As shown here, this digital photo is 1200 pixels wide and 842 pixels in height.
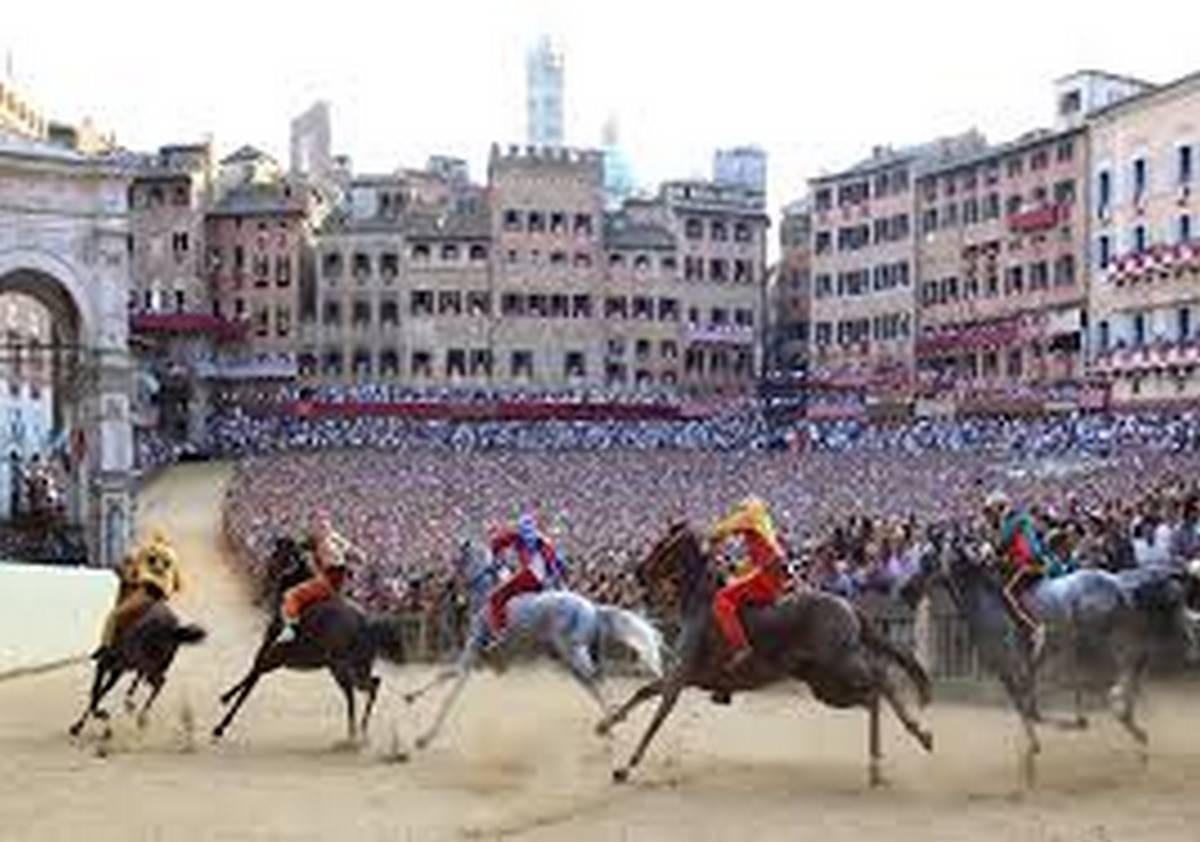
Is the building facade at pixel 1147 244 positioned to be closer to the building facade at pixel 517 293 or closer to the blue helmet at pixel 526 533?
the building facade at pixel 517 293

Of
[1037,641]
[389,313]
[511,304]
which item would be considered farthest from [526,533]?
[511,304]

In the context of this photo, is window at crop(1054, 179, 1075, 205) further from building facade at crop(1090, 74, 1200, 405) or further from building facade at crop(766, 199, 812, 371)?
building facade at crop(766, 199, 812, 371)

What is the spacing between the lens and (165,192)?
89625 mm

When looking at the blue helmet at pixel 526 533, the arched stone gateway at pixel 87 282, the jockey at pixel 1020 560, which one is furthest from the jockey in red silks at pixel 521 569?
the arched stone gateway at pixel 87 282

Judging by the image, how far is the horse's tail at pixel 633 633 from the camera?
749 inches

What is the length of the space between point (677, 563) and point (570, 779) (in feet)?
6.93

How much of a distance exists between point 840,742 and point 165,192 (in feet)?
246

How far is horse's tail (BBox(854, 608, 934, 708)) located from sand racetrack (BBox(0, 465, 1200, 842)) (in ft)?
2.35

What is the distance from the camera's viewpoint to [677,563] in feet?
56.2

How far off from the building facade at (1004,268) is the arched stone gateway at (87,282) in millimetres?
41824

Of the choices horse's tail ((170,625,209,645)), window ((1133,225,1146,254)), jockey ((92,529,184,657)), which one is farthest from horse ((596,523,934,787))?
window ((1133,225,1146,254))

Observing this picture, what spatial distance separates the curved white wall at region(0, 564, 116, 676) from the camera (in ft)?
97.7

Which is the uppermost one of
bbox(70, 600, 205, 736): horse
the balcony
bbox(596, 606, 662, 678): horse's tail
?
the balcony

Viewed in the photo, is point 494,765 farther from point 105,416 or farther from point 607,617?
point 105,416
